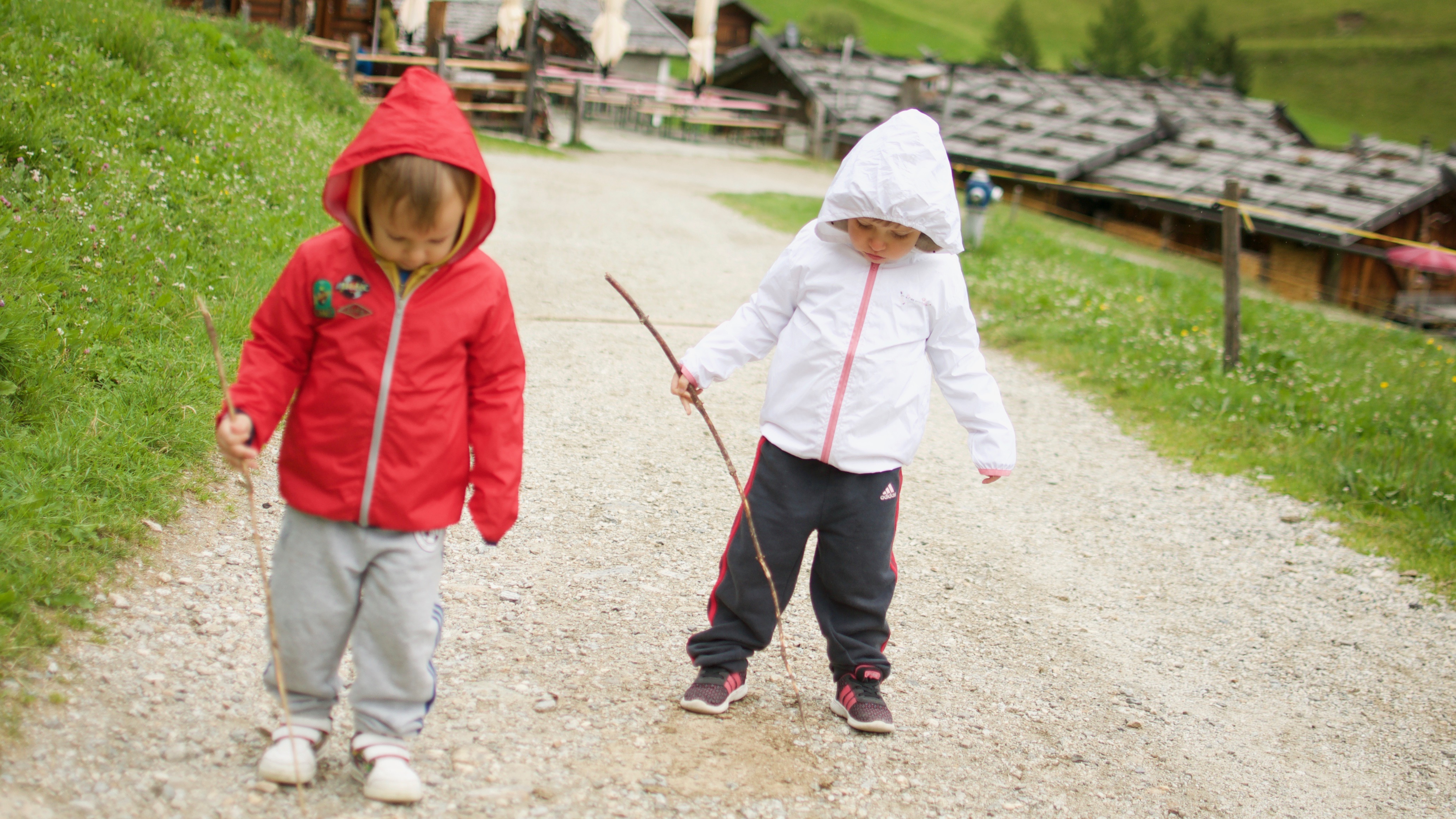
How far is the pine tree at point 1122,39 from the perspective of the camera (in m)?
82.0

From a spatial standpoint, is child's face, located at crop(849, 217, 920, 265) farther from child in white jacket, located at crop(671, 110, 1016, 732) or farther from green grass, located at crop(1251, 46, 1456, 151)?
green grass, located at crop(1251, 46, 1456, 151)

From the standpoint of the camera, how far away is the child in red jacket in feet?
7.68

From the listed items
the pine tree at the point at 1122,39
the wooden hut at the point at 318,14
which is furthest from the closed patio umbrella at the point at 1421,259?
the pine tree at the point at 1122,39

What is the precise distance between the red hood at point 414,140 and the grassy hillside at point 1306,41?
76188 mm

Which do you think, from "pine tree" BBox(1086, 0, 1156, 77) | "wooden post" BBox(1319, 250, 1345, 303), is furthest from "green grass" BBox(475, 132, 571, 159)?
"pine tree" BBox(1086, 0, 1156, 77)

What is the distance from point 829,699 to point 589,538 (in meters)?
1.37

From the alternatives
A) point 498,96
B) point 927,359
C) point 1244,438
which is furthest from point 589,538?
point 498,96

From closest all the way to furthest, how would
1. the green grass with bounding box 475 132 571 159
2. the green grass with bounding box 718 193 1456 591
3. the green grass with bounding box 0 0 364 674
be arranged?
the green grass with bounding box 0 0 364 674 < the green grass with bounding box 718 193 1456 591 < the green grass with bounding box 475 132 571 159

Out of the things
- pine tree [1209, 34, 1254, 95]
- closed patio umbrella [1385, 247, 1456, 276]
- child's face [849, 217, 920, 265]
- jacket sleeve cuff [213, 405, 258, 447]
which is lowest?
jacket sleeve cuff [213, 405, 258, 447]

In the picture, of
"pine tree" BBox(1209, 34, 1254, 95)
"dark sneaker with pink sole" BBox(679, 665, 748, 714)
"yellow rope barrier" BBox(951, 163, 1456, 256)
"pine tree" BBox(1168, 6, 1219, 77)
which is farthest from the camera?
"pine tree" BBox(1168, 6, 1219, 77)

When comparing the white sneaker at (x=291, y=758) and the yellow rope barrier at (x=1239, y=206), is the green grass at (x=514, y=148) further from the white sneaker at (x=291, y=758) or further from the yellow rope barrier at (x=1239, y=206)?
the white sneaker at (x=291, y=758)

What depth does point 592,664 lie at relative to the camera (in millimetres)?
3371

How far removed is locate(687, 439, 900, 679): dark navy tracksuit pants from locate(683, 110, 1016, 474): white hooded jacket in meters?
0.08

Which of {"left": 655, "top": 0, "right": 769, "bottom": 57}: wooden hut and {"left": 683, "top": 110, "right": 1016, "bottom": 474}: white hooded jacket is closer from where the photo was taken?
{"left": 683, "top": 110, "right": 1016, "bottom": 474}: white hooded jacket
